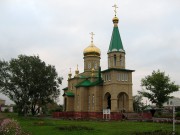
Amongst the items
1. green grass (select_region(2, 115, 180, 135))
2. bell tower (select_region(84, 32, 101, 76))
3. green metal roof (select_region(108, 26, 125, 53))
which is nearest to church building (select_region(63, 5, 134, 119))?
green metal roof (select_region(108, 26, 125, 53))

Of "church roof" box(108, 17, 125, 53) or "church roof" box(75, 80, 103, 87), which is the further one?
"church roof" box(75, 80, 103, 87)

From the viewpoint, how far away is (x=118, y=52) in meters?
43.5

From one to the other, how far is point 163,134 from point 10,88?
32.0 meters

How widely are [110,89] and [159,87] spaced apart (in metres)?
12.9

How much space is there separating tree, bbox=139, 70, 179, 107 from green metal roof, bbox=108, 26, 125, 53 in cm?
1118

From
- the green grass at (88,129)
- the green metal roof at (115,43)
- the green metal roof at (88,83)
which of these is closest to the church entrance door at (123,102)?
the green metal roof at (88,83)

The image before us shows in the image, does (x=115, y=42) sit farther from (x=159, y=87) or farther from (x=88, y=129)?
(x=88, y=129)

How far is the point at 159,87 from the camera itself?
50906 millimetres

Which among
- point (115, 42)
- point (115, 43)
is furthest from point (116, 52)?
point (115, 42)

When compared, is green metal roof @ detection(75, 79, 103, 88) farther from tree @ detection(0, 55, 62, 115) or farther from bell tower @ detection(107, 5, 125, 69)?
tree @ detection(0, 55, 62, 115)

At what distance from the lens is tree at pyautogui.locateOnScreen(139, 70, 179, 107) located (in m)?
50.6

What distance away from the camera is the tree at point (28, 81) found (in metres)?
40.8

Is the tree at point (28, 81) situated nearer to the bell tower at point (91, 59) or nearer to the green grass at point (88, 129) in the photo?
the bell tower at point (91, 59)

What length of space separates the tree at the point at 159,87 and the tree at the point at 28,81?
18351 millimetres
